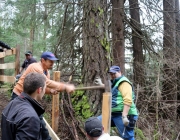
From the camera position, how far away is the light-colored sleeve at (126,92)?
13.1ft

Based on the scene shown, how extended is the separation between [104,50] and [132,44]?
15.7 ft

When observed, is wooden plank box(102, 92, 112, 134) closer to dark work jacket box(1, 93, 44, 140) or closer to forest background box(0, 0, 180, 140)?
forest background box(0, 0, 180, 140)

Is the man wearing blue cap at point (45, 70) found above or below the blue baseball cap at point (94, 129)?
above

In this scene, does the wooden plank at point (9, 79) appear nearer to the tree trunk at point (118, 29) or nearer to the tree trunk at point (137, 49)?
the tree trunk at point (118, 29)

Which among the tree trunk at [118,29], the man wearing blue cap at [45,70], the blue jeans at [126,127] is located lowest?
the blue jeans at [126,127]

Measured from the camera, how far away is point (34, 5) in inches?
279

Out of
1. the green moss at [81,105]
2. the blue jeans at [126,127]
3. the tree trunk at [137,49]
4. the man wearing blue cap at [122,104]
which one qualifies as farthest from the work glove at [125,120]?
the tree trunk at [137,49]

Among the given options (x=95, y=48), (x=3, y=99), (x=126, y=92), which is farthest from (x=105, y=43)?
(x=3, y=99)

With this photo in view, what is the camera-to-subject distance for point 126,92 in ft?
13.2

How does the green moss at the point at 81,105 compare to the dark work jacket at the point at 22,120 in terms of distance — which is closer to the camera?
the dark work jacket at the point at 22,120

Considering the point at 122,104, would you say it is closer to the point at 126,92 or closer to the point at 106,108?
the point at 126,92

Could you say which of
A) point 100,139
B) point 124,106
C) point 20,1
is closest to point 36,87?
point 100,139

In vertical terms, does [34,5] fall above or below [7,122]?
above

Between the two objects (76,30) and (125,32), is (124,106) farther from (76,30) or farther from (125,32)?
(125,32)
